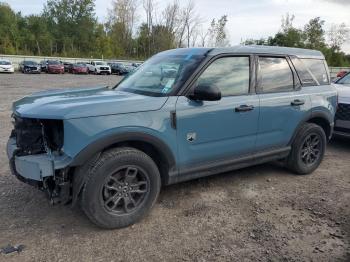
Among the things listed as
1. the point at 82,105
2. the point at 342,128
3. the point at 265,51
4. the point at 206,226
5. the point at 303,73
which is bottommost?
the point at 206,226

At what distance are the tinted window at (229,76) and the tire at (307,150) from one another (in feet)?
4.41

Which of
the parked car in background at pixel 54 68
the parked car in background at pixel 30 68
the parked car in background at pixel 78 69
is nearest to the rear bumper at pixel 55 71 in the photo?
the parked car in background at pixel 54 68

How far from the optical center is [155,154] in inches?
144

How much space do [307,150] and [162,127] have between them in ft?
9.00

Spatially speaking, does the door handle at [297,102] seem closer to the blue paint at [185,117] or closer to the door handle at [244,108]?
the blue paint at [185,117]

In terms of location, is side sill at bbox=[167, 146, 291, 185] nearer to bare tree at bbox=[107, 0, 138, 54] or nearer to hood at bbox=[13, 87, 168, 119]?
hood at bbox=[13, 87, 168, 119]

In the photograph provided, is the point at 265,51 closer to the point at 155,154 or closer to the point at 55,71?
the point at 155,154

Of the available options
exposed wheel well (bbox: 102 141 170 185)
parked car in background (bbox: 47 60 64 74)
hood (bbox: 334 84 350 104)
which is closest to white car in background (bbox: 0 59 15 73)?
parked car in background (bbox: 47 60 64 74)

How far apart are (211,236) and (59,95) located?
2.27 metres

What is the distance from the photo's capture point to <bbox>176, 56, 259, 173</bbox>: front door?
3688 millimetres

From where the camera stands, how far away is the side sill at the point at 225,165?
3.84 meters

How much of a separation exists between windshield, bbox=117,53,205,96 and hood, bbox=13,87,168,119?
238mm

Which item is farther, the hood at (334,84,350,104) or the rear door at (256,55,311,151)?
the hood at (334,84,350,104)

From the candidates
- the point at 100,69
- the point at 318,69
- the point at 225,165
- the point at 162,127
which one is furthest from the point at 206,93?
the point at 100,69
